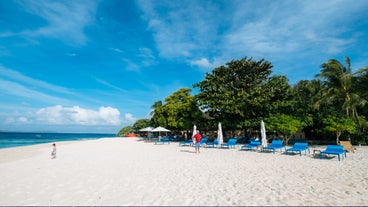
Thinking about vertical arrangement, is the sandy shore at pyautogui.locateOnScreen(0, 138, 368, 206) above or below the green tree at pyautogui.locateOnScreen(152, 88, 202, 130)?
below

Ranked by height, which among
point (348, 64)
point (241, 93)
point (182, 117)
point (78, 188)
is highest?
point (348, 64)

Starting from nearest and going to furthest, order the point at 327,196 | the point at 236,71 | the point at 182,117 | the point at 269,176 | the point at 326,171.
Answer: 1. the point at 327,196
2. the point at 269,176
3. the point at 326,171
4. the point at 236,71
5. the point at 182,117

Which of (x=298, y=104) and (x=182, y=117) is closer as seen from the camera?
(x=298, y=104)

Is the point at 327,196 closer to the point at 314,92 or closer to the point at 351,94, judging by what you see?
the point at 351,94

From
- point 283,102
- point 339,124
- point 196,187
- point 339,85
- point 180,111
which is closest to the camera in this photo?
point 196,187

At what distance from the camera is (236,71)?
24.1 meters

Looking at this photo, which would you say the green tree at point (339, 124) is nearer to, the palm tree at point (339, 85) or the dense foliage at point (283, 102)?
the dense foliage at point (283, 102)

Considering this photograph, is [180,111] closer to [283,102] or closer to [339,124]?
[283,102]

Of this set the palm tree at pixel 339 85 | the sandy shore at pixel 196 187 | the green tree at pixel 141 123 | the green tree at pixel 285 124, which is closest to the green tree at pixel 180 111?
the green tree at pixel 285 124

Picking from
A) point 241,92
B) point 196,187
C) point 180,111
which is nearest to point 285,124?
point 241,92

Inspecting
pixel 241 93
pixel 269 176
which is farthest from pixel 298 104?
pixel 269 176

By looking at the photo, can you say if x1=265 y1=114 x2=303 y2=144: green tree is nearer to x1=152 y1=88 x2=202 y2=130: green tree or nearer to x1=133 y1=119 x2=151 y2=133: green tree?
x1=152 y1=88 x2=202 y2=130: green tree

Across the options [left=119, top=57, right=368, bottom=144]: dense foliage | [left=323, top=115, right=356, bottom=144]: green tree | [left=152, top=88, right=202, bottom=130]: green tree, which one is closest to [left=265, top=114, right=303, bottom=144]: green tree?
[left=119, top=57, right=368, bottom=144]: dense foliage

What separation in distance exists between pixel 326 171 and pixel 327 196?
3.45 meters
